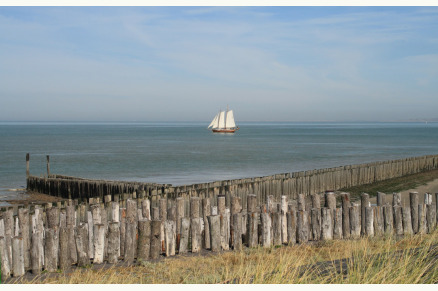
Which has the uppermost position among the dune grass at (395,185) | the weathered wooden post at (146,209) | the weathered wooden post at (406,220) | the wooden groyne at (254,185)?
the weathered wooden post at (146,209)

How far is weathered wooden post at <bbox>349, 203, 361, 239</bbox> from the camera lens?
9.42m

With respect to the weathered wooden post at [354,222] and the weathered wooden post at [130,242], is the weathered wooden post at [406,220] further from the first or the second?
the weathered wooden post at [130,242]

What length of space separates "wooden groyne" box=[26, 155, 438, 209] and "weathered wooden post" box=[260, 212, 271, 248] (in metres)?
3.72

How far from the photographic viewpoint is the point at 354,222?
372 inches

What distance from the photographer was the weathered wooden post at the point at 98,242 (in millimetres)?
7824

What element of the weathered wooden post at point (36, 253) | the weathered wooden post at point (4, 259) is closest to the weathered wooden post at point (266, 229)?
the weathered wooden post at point (36, 253)

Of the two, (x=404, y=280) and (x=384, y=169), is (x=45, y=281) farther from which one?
(x=384, y=169)

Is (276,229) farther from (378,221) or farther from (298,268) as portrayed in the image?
(298,268)

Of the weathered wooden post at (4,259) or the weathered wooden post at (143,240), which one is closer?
the weathered wooden post at (4,259)

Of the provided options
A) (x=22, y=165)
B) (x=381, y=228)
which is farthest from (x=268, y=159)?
(x=381, y=228)

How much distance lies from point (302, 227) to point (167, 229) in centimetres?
247

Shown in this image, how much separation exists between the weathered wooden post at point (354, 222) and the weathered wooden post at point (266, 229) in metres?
1.71

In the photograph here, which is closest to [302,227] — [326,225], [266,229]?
[326,225]

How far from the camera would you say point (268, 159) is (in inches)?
2039
